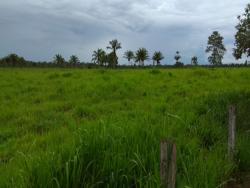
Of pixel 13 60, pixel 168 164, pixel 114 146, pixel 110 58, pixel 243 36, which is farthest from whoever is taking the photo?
pixel 110 58

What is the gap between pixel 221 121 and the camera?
8.59 m

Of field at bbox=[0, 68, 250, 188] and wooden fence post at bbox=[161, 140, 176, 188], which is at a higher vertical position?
wooden fence post at bbox=[161, 140, 176, 188]

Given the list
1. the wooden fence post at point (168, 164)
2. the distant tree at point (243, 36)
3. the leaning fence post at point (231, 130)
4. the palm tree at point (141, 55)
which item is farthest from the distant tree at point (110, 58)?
the wooden fence post at point (168, 164)

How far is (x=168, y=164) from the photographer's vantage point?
384 cm

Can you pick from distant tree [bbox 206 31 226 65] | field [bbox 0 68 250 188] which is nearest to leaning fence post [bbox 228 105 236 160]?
field [bbox 0 68 250 188]

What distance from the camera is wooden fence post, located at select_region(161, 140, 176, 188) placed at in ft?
11.9

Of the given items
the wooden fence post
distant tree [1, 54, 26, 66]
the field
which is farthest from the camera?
distant tree [1, 54, 26, 66]

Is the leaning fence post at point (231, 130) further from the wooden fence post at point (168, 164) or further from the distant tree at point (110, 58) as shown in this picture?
the distant tree at point (110, 58)

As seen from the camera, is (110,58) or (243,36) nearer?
(243,36)

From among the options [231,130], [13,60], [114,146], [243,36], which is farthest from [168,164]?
[13,60]

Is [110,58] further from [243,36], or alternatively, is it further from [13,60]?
[243,36]

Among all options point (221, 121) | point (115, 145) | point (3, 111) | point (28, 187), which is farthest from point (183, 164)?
point (3, 111)

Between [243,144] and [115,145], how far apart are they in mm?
2845

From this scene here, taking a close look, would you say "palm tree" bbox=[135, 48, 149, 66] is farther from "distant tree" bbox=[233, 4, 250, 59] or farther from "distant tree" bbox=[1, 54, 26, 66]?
"distant tree" bbox=[233, 4, 250, 59]
